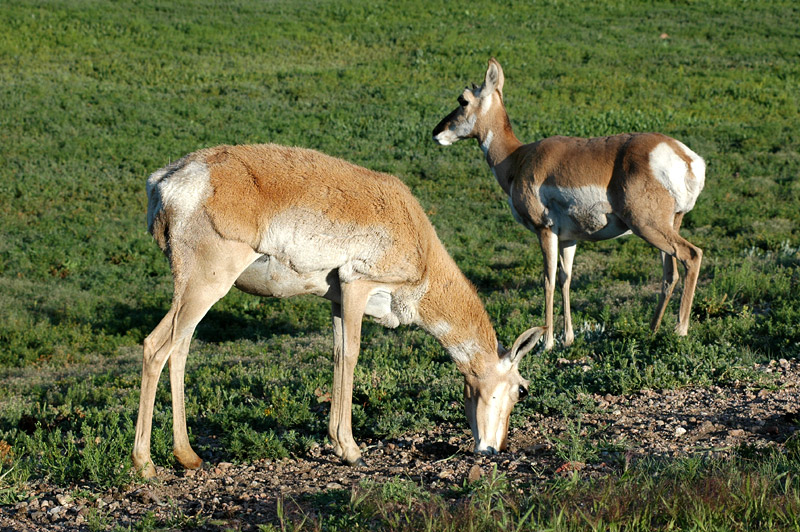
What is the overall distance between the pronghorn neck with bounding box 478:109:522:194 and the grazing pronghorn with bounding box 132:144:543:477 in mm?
4419

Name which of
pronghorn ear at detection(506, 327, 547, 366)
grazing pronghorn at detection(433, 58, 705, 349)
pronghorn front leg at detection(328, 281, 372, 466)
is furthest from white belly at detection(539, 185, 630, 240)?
pronghorn front leg at detection(328, 281, 372, 466)

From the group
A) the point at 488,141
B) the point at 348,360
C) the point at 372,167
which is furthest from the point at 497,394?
the point at 372,167

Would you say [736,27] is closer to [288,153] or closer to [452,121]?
[452,121]

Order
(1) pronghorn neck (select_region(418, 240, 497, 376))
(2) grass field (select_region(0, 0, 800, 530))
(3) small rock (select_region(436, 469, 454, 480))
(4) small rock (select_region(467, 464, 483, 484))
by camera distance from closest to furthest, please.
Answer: (4) small rock (select_region(467, 464, 483, 484)), (3) small rock (select_region(436, 469, 454, 480)), (1) pronghorn neck (select_region(418, 240, 497, 376)), (2) grass field (select_region(0, 0, 800, 530))

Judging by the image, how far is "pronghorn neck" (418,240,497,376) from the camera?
253 inches

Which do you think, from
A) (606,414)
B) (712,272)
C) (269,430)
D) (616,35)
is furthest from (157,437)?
(616,35)

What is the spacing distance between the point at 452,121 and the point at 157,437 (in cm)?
688

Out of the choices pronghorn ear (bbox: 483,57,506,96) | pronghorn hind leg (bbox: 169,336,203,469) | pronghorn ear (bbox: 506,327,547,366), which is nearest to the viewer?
pronghorn hind leg (bbox: 169,336,203,469)

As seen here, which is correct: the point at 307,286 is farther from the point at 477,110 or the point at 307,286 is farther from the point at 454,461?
the point at 477,110

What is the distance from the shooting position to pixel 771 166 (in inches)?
825

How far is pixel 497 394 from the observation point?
20.9 feet

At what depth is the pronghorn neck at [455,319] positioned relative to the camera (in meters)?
6.43

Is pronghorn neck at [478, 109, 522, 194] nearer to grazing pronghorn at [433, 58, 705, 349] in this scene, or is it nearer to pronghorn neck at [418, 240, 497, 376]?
grazing pronghorn at [433, 58, 705, 349]

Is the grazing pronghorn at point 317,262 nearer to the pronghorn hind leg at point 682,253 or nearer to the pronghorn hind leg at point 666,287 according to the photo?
the pronghorn hind leg at point 682,253
